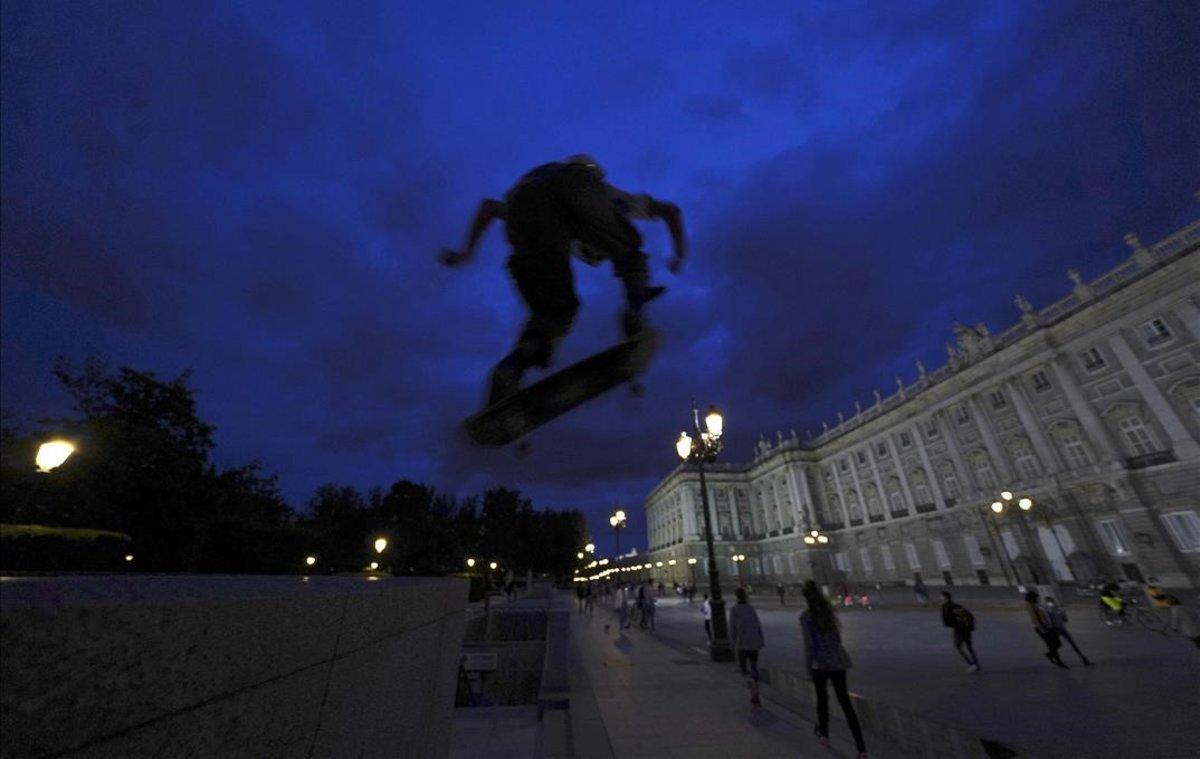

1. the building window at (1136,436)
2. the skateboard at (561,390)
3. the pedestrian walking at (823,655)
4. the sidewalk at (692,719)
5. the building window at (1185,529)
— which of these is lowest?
the sidewalk at (692,719)

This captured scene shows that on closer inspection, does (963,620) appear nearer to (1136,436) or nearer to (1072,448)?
(1136,436)

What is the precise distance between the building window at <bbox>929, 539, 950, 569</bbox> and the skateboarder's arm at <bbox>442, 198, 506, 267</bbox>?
51.7 meters

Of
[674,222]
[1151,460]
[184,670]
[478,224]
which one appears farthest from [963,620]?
[1151,460]

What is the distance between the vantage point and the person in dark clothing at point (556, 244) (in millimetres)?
3057

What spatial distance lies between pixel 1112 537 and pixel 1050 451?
20.0ft

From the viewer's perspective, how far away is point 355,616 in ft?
5.81

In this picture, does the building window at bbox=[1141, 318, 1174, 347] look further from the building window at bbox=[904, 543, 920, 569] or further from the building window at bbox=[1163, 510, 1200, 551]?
the building window at bbox=[904, 543, 920, 569]

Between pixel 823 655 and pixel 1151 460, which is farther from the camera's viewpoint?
pixel 1151 460

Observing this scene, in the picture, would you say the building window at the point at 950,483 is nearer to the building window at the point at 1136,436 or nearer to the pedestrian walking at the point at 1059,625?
the building window at the point at 1136,436

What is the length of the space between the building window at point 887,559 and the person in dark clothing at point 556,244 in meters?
56.8

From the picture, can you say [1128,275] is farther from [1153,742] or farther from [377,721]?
[377,721]

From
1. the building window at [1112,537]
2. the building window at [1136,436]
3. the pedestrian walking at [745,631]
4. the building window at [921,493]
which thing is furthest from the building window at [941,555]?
the pedestrian walking at [745,631]

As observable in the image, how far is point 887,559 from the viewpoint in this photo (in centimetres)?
4934

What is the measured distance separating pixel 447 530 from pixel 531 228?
179ft
